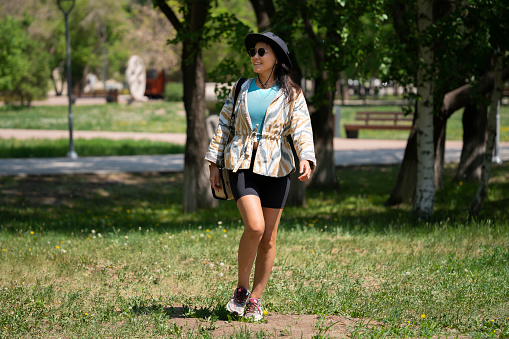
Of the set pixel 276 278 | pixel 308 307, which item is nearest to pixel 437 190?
pixel 276 278

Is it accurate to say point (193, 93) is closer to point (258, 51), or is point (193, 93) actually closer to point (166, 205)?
point (166, 205)

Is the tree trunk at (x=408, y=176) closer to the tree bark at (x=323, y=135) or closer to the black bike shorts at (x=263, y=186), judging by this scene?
the tree bark at (x=323, y=135)

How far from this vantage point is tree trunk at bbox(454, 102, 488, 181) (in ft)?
42.2

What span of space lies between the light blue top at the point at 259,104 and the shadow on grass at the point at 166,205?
4182mm

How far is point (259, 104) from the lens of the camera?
420 cm

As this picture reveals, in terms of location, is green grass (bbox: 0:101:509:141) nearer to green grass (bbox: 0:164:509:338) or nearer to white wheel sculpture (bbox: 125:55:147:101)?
white wheel sculpture (bbox: 125:55:147:101)

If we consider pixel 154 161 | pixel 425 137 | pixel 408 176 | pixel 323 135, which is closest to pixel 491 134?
pixel 425 137

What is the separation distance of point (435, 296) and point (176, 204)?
288 inches

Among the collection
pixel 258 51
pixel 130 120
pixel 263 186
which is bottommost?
pixel 130 120

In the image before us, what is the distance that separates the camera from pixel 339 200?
1187 centimetres

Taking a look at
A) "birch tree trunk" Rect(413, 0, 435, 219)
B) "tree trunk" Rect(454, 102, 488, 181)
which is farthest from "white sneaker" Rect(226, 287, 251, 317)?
"tree trunk" Rect(454, 102, 488, 181)

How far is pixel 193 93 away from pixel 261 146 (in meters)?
6.25

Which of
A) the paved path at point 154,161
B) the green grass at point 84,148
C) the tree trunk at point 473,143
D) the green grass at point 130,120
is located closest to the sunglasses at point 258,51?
the tree trunk at point 473,143

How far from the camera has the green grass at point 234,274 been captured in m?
4.31
